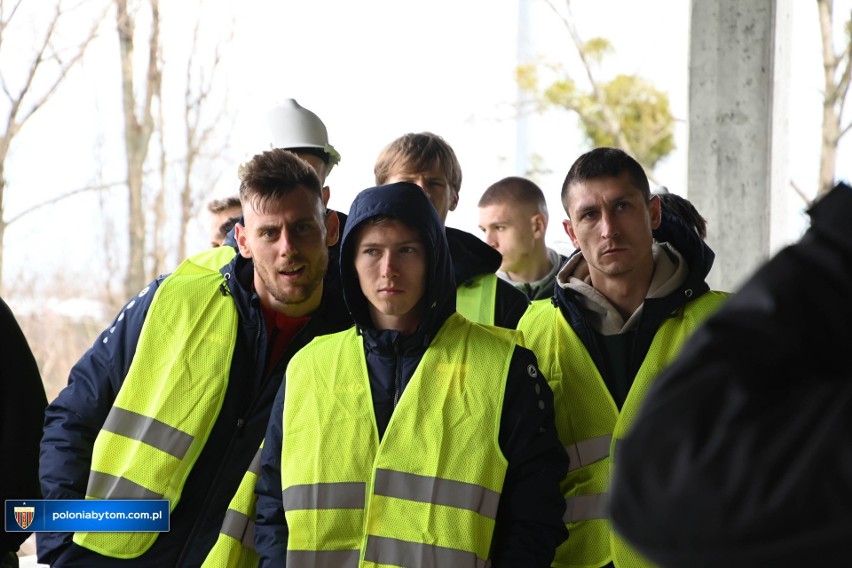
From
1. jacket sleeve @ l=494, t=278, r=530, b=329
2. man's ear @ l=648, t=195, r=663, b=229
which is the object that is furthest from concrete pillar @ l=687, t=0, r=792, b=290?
man's ear @ l=648, t=195, r=663, b=229

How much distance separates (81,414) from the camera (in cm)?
291

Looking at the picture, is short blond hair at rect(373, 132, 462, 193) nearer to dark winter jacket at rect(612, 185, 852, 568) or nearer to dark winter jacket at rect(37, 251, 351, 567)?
dark winter jacket at rect(37, 251, 351, 567)

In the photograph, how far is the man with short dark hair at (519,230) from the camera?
5.07 meters

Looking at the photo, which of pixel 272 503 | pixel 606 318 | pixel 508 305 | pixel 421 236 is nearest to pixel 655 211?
pixel 606 318

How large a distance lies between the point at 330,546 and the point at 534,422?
59 centimetres

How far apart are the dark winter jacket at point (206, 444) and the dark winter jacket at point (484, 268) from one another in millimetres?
Answer: 743

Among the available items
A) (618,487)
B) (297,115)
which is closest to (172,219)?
(297,115)

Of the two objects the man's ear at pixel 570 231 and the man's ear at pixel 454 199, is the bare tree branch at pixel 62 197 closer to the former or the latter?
the man's ear at pixel 454 199

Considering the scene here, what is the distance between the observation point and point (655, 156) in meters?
13.6

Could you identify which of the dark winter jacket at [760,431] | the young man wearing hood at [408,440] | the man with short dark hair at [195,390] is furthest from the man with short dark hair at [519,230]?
the dark winter jacket at [760,431]

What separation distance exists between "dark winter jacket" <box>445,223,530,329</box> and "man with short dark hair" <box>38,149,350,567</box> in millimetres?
628

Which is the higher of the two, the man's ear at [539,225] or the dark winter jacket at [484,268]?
the man's ear at [539,225]

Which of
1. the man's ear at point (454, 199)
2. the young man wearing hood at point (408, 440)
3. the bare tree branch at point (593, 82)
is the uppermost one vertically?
the bare tree branch at point (593, 82)

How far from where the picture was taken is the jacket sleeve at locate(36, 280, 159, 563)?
9.37 ft
